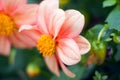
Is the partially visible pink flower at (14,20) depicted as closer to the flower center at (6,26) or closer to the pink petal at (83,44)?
the flower center at (6,26)

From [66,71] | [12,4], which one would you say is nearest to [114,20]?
[66,71]

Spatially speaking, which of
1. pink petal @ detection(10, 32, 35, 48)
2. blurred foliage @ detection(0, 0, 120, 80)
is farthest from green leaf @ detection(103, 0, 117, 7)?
pink petal @ detection(10, 32, 35, 48)

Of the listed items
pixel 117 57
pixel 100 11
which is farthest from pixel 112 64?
pixel 100 11

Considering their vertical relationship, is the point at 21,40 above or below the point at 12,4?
below

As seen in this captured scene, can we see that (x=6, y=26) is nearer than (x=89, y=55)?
No

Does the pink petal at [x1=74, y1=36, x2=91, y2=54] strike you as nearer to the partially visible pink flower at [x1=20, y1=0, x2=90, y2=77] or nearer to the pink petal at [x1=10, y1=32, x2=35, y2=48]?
the partially visible pink flower at [x1=20, y1=0, x2=90, y2=77]

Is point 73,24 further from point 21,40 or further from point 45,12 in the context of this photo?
point 21,40

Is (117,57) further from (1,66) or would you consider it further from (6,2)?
(1,66)
